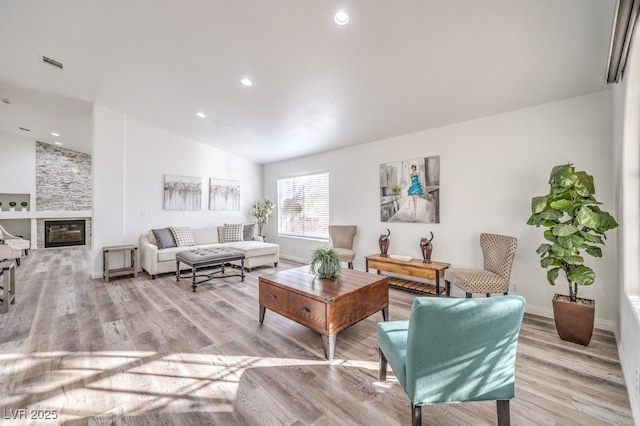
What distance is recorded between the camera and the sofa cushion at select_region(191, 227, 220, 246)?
5.96m

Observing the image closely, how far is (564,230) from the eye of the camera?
2420 millimetres

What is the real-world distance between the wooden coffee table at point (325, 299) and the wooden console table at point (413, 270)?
1153 mm

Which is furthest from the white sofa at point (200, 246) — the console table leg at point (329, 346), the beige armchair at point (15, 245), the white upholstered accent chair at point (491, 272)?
the white upholstered accent chair at point (491, 272)

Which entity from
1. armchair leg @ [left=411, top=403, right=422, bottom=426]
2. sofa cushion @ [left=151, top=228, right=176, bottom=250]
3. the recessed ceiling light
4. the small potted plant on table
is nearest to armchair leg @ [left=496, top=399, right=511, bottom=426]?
armchair leg @ [left=411, top=403, right=422, bottom=426]

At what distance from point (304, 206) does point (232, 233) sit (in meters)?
1.82

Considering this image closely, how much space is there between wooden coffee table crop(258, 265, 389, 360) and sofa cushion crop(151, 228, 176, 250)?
10.8ft

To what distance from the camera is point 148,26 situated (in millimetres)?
2836

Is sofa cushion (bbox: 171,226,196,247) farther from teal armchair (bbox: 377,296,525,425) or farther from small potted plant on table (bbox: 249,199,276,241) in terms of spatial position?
teal armchair (bbox: 377,296,525,425)

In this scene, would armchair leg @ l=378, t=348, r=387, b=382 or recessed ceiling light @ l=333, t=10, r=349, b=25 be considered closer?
armchair leg @ l=378, t=348, r=387, b=382

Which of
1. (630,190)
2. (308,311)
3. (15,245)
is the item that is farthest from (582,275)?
(15,245)

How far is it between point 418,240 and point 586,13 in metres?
3.04

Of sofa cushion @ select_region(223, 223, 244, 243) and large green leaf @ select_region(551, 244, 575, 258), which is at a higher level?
large green leaf @ select_region(551, 244, 575, 258)

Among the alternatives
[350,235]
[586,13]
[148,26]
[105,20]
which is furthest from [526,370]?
[105,20]

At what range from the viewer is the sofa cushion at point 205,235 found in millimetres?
5961
